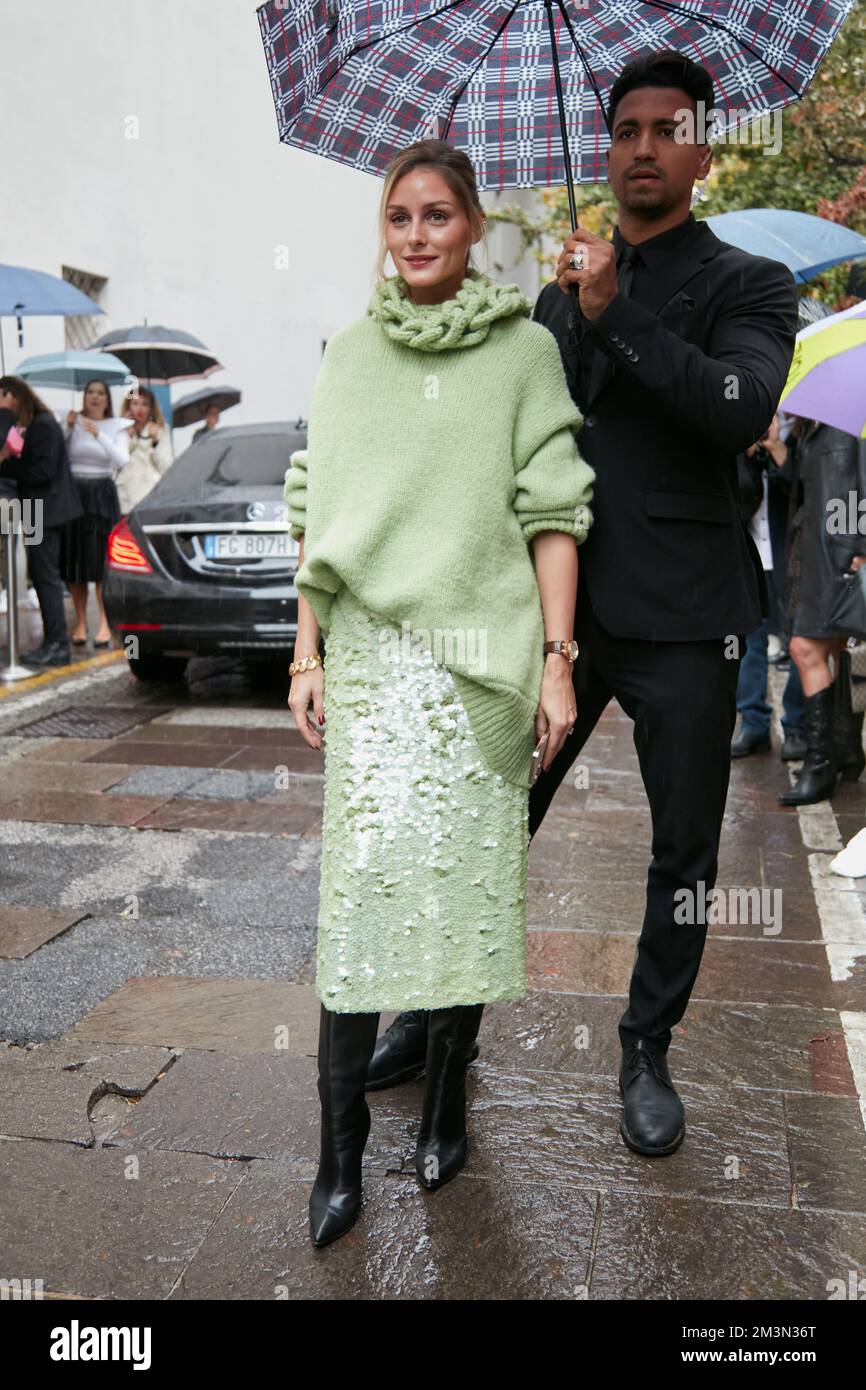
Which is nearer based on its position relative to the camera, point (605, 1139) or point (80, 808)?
point (605, 1139)

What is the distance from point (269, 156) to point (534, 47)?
1510 cm

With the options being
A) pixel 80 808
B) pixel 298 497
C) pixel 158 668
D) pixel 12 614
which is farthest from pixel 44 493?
pixel 298 497

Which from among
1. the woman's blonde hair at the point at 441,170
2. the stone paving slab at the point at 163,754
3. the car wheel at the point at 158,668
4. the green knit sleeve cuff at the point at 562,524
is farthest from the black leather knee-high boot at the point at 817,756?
the car wheel at the point at 158,668

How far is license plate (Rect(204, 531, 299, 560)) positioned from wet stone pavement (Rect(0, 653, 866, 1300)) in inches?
91.2

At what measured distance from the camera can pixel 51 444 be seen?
8938mm

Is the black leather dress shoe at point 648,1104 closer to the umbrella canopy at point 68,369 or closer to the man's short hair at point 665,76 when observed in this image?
the man's short hair at point 665,76

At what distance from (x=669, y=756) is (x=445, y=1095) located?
825 mm

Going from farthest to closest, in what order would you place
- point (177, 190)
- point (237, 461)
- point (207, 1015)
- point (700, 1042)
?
point (177, 190)
point (237, 461)
point (207, 1015)
point (700, 1042)

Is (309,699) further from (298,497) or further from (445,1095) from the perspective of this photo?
(445,1095)

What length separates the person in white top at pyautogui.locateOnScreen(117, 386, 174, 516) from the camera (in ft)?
36.0

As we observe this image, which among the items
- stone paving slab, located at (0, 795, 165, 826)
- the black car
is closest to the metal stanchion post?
the black car

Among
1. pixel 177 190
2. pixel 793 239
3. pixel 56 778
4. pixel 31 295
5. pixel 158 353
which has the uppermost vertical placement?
pixel 177 190

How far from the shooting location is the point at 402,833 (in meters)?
2.53
